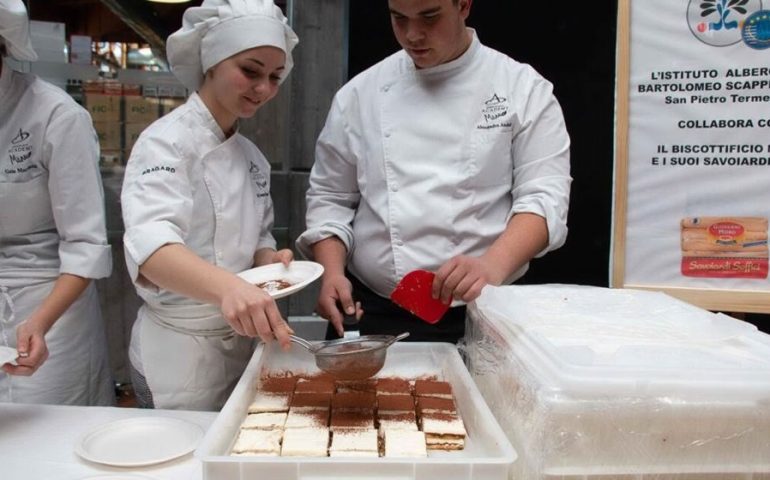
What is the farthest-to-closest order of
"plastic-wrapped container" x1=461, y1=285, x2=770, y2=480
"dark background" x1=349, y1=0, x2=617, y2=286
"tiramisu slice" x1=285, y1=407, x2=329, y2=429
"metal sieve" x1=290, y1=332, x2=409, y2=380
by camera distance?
"dark background" x1=349, y1=0, x2=617, y2=286 → "metal sieve" x1=290, y1=332, x2=409, y2=380 → "tiramisu slice" x1=285, y1=407, x2=329, y2=429 → "plastic-wrapped container" x1=461, y1=285, x2=770, y2=480

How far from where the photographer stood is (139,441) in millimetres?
1150

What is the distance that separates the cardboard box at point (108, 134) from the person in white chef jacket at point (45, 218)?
6.11 ft

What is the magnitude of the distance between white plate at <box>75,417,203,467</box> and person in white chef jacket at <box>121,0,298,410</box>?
0.23 meters

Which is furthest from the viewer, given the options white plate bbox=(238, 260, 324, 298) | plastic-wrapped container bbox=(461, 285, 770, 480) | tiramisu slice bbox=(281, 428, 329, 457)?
white plate bbox=(238, 260, 324, 298)

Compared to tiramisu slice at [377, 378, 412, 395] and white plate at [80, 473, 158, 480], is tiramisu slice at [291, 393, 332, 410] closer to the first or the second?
tiramisu slice at [377, 378, 412, 395]

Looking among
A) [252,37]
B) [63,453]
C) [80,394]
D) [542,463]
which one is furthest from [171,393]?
[542,463]

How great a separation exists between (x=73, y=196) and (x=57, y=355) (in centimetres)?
45

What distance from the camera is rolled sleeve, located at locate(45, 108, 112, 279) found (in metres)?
1.61

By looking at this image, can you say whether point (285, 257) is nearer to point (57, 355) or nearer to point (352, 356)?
point (352, 356)

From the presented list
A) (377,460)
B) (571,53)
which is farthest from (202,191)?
(571,53)

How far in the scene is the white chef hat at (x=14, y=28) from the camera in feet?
4.92

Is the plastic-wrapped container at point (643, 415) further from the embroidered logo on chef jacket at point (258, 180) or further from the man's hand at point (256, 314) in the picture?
the embroidered logo on chef jacket at point (258, 180)

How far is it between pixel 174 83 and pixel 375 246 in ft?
7.86

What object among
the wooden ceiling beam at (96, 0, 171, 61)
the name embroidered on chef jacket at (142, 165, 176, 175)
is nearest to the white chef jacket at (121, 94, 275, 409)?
the name embroidered on chef jacket at (142, 165, 176, 175)
